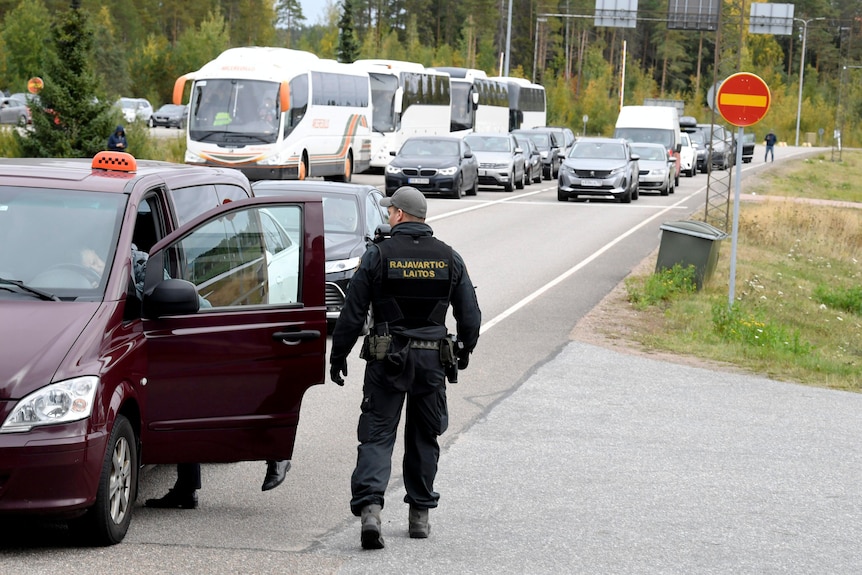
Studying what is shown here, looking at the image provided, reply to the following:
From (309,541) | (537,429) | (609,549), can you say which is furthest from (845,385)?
(309,541)

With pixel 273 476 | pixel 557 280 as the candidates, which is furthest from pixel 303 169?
pixel 273 476

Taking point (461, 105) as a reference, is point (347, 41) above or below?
above

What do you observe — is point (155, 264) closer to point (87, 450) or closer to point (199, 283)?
point (199, 283)

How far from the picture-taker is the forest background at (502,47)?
3430 inches

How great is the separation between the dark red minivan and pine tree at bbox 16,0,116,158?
26007mm

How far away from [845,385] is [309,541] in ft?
23.1

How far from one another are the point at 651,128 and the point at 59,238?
3967 cm

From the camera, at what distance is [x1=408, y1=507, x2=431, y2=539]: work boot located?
6188mm

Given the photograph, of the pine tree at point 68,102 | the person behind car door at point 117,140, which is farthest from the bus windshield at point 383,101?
the person behind car door at point 117,140

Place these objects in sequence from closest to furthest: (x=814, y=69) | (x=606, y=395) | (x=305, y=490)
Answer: (x=305, y=490), (x=606, y=395), (x=814, y=69)

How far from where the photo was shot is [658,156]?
40.4 meters

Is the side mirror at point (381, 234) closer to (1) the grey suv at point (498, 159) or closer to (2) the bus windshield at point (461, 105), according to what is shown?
(1) the grey suv at point (498, 159)

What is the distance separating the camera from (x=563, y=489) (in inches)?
290

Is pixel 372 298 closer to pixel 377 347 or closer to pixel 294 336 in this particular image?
pixel 377 347
